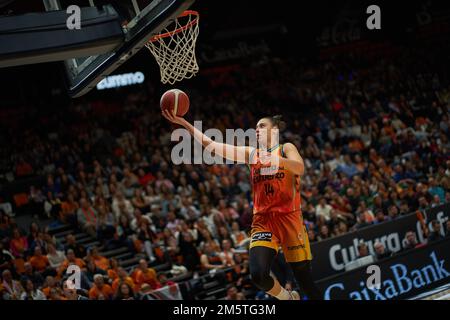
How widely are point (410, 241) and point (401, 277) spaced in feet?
4.00

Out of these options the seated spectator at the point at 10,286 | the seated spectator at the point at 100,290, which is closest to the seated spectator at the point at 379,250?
the seated spectator at the point at 100,290

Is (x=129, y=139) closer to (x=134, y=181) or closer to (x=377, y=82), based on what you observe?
(x=134, y=181)

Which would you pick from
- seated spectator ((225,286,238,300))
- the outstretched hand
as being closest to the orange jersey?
the outstretched hand

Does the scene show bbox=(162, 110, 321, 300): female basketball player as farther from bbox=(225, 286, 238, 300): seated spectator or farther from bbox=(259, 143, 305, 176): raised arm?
bbox=(225, 286, 238, 300): seated spectator

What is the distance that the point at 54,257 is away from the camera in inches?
473

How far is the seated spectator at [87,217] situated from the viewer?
1405 centimetres

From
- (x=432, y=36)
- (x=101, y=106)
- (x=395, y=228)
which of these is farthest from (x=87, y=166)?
(x=432, y=36)

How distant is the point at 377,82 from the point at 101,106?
9.34 meters

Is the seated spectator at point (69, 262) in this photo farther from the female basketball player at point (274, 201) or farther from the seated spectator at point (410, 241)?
the seated spectator at point (410, 241)

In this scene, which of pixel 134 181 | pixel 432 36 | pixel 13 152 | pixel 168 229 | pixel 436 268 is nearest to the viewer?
pixel 436 268

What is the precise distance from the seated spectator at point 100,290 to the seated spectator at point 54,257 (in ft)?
4.70

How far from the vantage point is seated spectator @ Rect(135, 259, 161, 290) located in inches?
458

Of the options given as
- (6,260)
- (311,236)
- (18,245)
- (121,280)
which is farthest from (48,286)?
(311,236)

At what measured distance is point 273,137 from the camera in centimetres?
652
